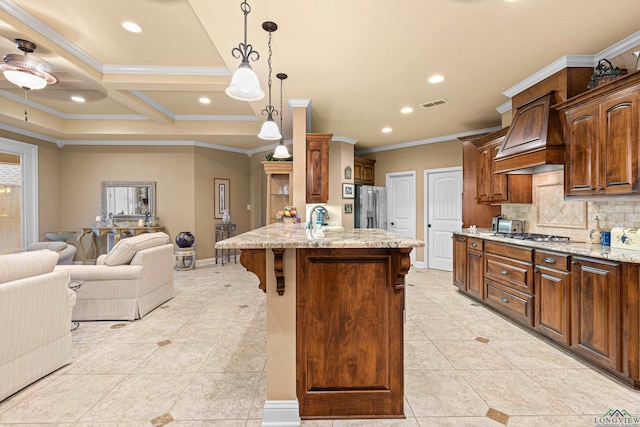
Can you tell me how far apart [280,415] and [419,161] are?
5.56 meters

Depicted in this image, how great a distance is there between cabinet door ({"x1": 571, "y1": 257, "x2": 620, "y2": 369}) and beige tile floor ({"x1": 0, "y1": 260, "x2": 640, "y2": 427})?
0.16 m

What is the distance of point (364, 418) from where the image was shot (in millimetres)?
1672

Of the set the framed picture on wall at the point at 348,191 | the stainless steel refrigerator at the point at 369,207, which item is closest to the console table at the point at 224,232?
the framed picture on wall at the point at 348,191

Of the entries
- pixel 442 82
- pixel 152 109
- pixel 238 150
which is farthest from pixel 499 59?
pixel 238 150

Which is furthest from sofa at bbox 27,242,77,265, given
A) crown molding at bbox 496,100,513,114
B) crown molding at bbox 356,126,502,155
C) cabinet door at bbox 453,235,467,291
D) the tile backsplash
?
crown molding at bbox 496,100,513,114

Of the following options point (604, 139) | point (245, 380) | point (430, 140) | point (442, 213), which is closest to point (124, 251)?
point (245, 380)

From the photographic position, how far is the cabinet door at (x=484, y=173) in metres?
3.95

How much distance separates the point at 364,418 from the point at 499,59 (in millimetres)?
3299

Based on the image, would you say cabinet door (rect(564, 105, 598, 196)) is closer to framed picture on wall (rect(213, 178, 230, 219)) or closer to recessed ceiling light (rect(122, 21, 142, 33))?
recessed ceiling light (rect(122, 21, 142, 33))

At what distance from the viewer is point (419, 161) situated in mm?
6121

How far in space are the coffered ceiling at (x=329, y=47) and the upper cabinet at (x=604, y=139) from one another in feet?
1.83

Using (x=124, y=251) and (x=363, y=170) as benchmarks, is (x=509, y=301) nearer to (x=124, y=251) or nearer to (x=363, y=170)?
(x=363, y=170)

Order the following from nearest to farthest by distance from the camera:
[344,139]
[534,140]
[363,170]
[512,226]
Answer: [534,140], [512,226], [344,139], [363,170]

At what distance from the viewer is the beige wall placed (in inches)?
224
